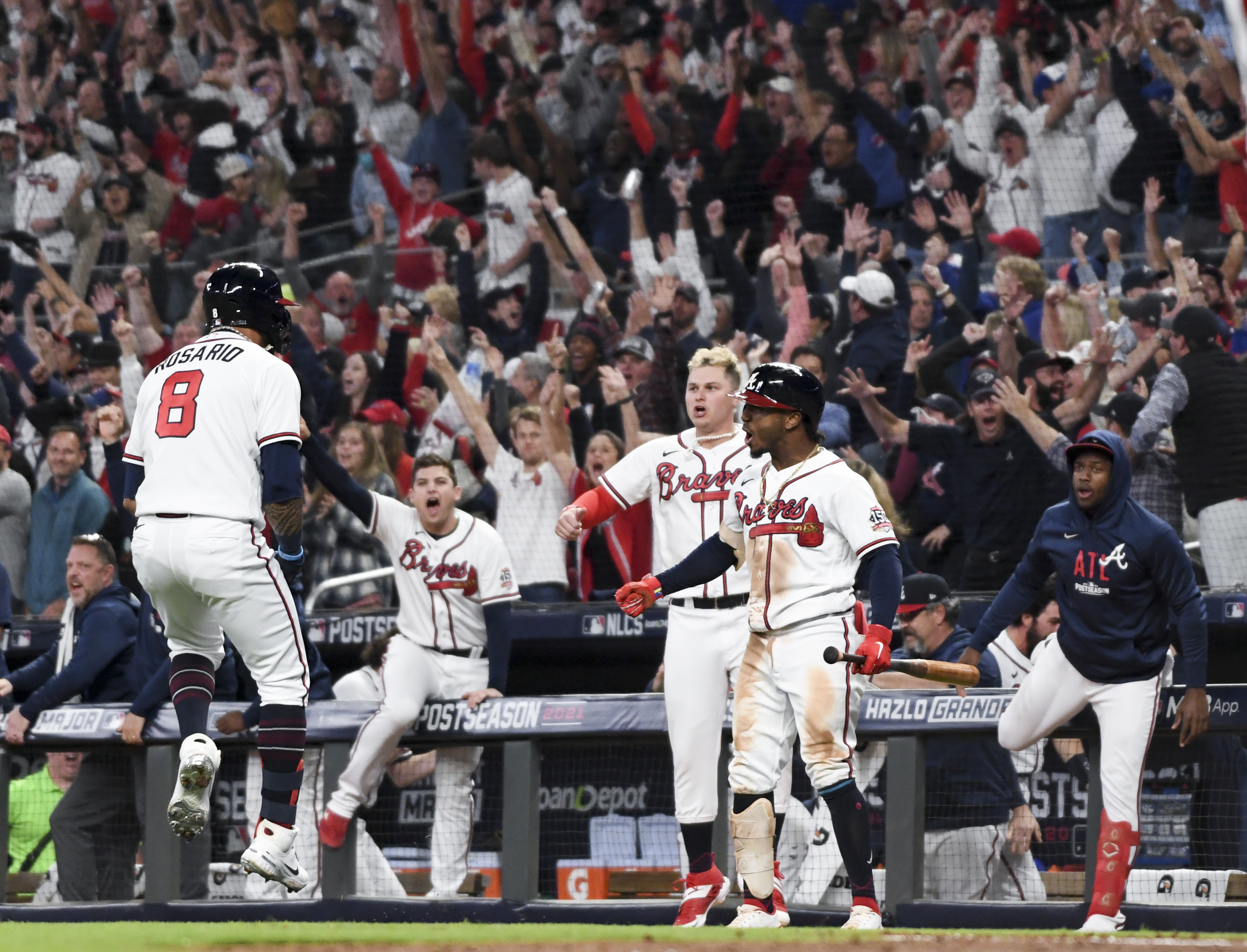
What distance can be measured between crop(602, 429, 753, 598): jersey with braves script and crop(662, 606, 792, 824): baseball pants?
0.54 feet

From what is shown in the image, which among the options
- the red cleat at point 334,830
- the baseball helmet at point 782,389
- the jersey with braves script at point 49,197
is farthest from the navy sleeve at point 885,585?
the jersey with braves script at point 49,197

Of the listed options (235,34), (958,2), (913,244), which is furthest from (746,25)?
(235,34)

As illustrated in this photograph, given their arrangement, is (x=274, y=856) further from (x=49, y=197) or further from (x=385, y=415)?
(x=49, y=197)

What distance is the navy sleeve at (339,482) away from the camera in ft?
18.9

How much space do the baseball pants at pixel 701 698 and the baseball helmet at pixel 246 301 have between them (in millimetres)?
1820

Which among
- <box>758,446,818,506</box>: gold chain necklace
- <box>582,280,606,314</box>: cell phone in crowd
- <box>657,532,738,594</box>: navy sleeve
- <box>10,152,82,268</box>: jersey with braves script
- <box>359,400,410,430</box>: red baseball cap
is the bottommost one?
<box>657,532,738,594</box>: navy sleeve

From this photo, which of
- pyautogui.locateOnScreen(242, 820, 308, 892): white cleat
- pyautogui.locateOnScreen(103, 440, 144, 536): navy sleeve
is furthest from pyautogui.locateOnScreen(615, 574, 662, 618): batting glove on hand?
pyautogui.locateOnScreen(103, 440, 144, 536): navy sleeve

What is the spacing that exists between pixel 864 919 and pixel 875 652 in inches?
34.5

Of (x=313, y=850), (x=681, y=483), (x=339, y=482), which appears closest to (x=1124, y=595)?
(x=681, y=483)

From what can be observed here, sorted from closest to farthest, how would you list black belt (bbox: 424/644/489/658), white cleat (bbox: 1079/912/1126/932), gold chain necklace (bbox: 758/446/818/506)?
1. gold chain necklace (bbox: 758/446/818/506)
2. white cleat (bbox: 1079/912/1126/932)
3. black belt (bbox: 424/644/489/658)

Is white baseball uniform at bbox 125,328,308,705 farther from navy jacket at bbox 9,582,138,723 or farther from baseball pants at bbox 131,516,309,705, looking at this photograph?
navy jacket at bbox 9,582,138,723

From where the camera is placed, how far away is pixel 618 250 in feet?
37.3

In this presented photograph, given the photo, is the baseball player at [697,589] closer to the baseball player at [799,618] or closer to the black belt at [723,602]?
the black belt at [723,602]

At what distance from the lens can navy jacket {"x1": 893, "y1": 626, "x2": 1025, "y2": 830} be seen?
6199 millimetres
